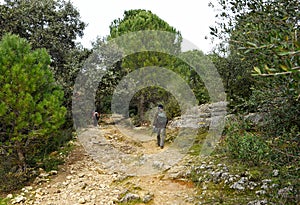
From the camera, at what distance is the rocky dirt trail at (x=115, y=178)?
6613mm

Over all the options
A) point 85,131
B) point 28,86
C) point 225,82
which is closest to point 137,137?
point 85,131

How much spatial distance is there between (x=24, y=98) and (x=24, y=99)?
0.28ft

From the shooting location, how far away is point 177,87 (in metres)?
14.6

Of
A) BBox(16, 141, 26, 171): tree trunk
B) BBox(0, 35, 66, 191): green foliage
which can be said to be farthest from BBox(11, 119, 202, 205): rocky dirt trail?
BBox(0, 35, 66, 191): green foliage

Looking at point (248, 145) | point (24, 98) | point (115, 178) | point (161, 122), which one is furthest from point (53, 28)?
point (248, 145)

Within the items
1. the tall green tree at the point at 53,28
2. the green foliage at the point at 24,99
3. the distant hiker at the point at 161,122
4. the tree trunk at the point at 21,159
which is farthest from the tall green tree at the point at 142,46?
the tree trunk at the point at 21,159

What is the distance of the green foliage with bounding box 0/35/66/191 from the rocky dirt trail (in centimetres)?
126

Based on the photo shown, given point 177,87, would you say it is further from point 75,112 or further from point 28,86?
point 28,86

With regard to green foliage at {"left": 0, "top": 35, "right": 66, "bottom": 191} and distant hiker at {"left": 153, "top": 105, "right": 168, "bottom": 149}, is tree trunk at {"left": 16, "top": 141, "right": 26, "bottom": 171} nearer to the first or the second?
green foliage at {"left": 0, "top": 35, "right": 66, "bottom": 191}

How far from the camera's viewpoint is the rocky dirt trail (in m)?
6.61

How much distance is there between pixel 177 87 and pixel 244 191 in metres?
9.44

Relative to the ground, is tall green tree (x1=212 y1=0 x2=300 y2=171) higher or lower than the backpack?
higher

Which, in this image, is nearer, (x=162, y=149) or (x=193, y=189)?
(x=193, y=189)

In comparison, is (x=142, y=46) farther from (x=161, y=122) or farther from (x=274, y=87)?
(x=274, y=87)
